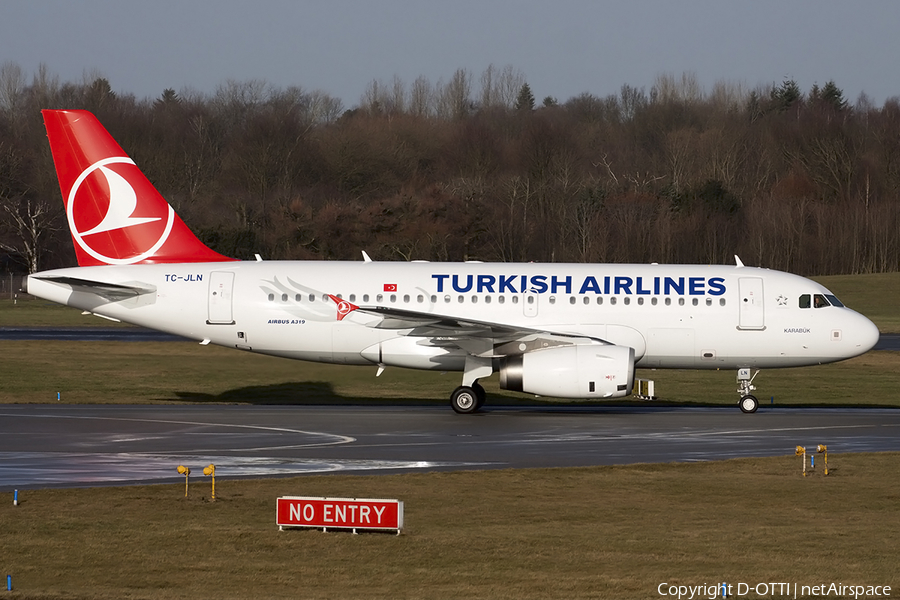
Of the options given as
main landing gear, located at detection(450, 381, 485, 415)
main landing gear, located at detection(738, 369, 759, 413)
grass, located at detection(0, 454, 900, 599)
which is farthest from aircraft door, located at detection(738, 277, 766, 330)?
grass, located at detection(0, 454, 900, 599)

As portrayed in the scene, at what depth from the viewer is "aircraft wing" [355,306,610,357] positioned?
27.0 m

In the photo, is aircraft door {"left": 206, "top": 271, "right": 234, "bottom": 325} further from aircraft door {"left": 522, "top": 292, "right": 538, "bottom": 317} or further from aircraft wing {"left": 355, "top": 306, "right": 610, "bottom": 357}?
aircraft door {"left": 522, "top": 292, "right": 538, "bottom": 317}

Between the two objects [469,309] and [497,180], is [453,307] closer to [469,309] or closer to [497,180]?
[469,309]

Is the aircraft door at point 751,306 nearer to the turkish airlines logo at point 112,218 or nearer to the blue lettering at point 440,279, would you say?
the blue lettering at point 440,279

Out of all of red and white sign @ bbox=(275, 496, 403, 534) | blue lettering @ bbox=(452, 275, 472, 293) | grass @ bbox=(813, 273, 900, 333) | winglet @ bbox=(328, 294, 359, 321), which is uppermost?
grass @ bbox=(813, 273, 900, 333)

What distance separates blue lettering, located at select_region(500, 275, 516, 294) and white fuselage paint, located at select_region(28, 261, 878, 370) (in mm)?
41

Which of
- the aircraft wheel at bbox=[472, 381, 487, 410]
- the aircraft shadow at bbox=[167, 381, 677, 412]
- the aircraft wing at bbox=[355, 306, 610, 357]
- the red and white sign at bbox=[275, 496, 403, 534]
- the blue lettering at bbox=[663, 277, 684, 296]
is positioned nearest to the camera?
the red and white sign at bbox=[275, 496, 403, 534]

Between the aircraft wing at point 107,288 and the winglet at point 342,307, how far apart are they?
4674mm

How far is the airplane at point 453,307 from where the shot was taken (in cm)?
2870

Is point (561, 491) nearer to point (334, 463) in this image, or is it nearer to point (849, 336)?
point (334, 463)

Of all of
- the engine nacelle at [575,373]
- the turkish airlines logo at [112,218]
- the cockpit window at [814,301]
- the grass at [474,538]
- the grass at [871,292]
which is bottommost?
the grass at [474,538]

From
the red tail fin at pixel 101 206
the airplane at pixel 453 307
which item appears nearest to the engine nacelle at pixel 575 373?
the airplane at pixel 453 307

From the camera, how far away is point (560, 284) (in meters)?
29.2

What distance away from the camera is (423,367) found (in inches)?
1123
